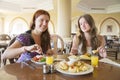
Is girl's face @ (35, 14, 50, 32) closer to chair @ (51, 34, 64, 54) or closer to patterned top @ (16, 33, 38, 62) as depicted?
patterned top @ (16, 33, 38, 62)

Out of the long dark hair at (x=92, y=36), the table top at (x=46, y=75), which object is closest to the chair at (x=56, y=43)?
the long dark hair at (x=92, y=36)

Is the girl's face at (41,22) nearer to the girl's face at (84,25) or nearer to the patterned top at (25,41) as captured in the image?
the patterned top at (25,41)

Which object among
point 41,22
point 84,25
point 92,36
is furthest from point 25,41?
point 92,36

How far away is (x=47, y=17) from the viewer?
191 centimetres

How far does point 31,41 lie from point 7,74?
2.18ft

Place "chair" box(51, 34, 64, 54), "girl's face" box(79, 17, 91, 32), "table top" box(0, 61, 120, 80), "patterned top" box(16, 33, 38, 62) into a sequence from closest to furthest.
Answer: "table top" box(0, 61, 120, 80)
"patterned top" box(16, 33, 38, 62)
"girl's face" box(79, 17, 91, 32)
"chair" box(51, 34, 64, 54)

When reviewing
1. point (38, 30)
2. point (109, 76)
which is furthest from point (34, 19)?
point (109, 76)

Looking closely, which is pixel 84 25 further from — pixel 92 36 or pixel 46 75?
pixel 46 75

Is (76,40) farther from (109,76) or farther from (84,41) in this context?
(109,76)

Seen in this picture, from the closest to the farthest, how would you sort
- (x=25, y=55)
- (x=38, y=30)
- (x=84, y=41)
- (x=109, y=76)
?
(x=109, y=76) → (x=25, y=55) → (x=38, y=30) → (x=84, y=41)

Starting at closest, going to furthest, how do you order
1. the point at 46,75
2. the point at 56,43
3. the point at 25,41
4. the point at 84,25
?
1. the point at 46,75
2. the point at 25,41
3. the point at 84,25
4. the point at 56,43

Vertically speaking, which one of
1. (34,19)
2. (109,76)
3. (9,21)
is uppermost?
(9,21)

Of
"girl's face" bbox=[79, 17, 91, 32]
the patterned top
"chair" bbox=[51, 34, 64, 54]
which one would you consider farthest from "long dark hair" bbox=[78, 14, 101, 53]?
the patterned top

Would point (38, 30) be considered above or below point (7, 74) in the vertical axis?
above
